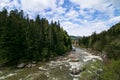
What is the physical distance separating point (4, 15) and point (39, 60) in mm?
→ 15304

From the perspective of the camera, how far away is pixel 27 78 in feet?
86.1

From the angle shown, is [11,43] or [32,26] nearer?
[11,43]

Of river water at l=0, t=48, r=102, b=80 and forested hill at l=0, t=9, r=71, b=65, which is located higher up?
forested hill at l=0, t=9, r=71, b=65

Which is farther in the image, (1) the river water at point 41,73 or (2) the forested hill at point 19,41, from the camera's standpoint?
(2) the forested hill at point 19,41

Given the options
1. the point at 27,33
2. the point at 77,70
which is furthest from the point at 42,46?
the point at 77,70

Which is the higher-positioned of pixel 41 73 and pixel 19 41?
pixel 19 41

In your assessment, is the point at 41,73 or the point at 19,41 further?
the point at 19,41

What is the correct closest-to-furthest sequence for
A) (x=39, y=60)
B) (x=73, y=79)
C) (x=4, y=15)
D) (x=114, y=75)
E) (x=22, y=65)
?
(x=114, y=75) < (x=73, y=79) < (x=22, y=65) < (x=4, y=15) < (x=39, y=60)

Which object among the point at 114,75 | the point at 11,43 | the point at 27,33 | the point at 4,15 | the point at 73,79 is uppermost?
the point at 4,15

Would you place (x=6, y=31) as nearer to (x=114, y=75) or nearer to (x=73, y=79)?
(x=73, y=79)

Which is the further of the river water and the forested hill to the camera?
the forested hill

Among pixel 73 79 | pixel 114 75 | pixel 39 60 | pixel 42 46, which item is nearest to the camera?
pixel 114 75

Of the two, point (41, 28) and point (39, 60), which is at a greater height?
point (41, 28)

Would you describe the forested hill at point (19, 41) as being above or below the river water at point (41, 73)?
above
